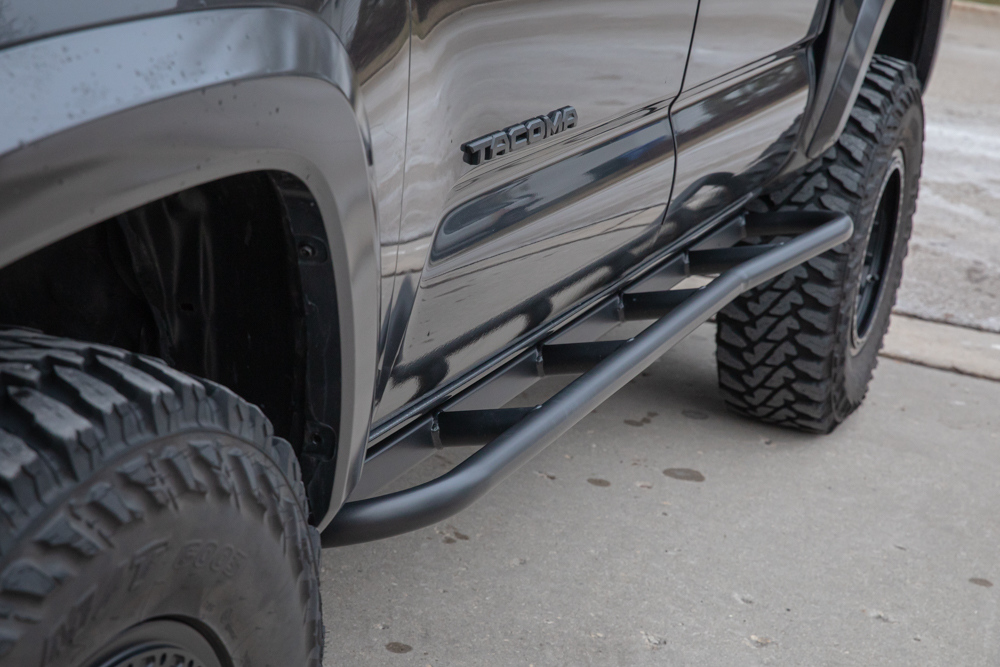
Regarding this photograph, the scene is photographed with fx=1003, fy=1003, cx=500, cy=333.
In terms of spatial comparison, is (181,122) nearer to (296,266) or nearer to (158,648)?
(296,266)

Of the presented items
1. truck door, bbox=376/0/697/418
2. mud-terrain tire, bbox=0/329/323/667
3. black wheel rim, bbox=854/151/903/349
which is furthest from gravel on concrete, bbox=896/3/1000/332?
mud-terrain tire, bbox=0/329/323/667

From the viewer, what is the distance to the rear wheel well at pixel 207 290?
3.48 ft

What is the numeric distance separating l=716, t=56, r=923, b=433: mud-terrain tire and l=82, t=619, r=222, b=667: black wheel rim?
202 cm

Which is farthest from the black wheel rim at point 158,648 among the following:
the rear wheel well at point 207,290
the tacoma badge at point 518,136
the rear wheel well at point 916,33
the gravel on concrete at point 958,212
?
the gravel on concrete at point 958,212

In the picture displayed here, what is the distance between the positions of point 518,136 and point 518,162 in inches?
2.1

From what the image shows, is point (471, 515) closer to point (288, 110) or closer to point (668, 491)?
point (668, 491)

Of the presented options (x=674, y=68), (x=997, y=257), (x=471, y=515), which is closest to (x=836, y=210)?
(x=674, y=68)

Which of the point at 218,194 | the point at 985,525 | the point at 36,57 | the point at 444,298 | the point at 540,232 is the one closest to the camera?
the point at 36,57

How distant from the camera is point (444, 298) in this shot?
1.32m

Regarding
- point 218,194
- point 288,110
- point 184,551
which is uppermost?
point 288,110

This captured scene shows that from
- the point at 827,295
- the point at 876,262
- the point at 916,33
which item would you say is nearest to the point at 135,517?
the point at 827,295

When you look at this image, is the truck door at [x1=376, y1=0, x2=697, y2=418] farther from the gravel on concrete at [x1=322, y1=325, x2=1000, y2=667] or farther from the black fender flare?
the gravel on concrete at [x1=322, y1=325, x2=1000, y2=667]

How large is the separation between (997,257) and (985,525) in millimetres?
2635

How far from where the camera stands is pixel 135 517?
80 centimetres
